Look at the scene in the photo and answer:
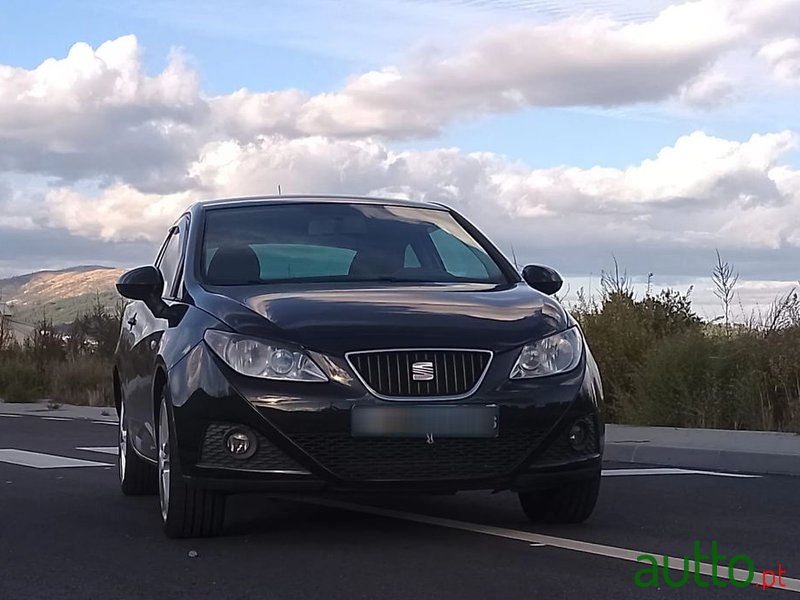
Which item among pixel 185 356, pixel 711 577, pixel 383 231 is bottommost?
pixel 711 577

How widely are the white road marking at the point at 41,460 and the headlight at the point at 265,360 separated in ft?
15.6

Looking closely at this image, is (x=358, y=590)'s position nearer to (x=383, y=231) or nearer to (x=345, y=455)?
(x=345, y=455)

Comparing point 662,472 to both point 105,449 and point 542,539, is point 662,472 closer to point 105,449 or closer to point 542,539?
point 542,539

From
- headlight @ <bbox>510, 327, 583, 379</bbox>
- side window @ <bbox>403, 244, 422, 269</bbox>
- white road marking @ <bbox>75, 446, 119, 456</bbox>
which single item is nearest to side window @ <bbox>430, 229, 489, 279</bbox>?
side window @ <bbox>403, 244, 422, 269</bbox>

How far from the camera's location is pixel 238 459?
6.14 metres

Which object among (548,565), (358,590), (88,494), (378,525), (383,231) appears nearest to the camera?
(358,590)

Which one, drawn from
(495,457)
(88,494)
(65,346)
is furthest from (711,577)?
(65,346)

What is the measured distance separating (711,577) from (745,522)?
176cm

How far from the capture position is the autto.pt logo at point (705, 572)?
546 cm

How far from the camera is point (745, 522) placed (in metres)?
7.26

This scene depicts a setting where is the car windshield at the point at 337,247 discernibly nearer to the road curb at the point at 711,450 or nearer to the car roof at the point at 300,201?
the car roof at the point at 300,201

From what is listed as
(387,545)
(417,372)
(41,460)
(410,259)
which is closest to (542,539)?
(387,545)

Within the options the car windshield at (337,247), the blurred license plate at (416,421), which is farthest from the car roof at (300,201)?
the blurred license plate at (416,421)

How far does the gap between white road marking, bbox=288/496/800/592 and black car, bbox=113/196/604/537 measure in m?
0.26
